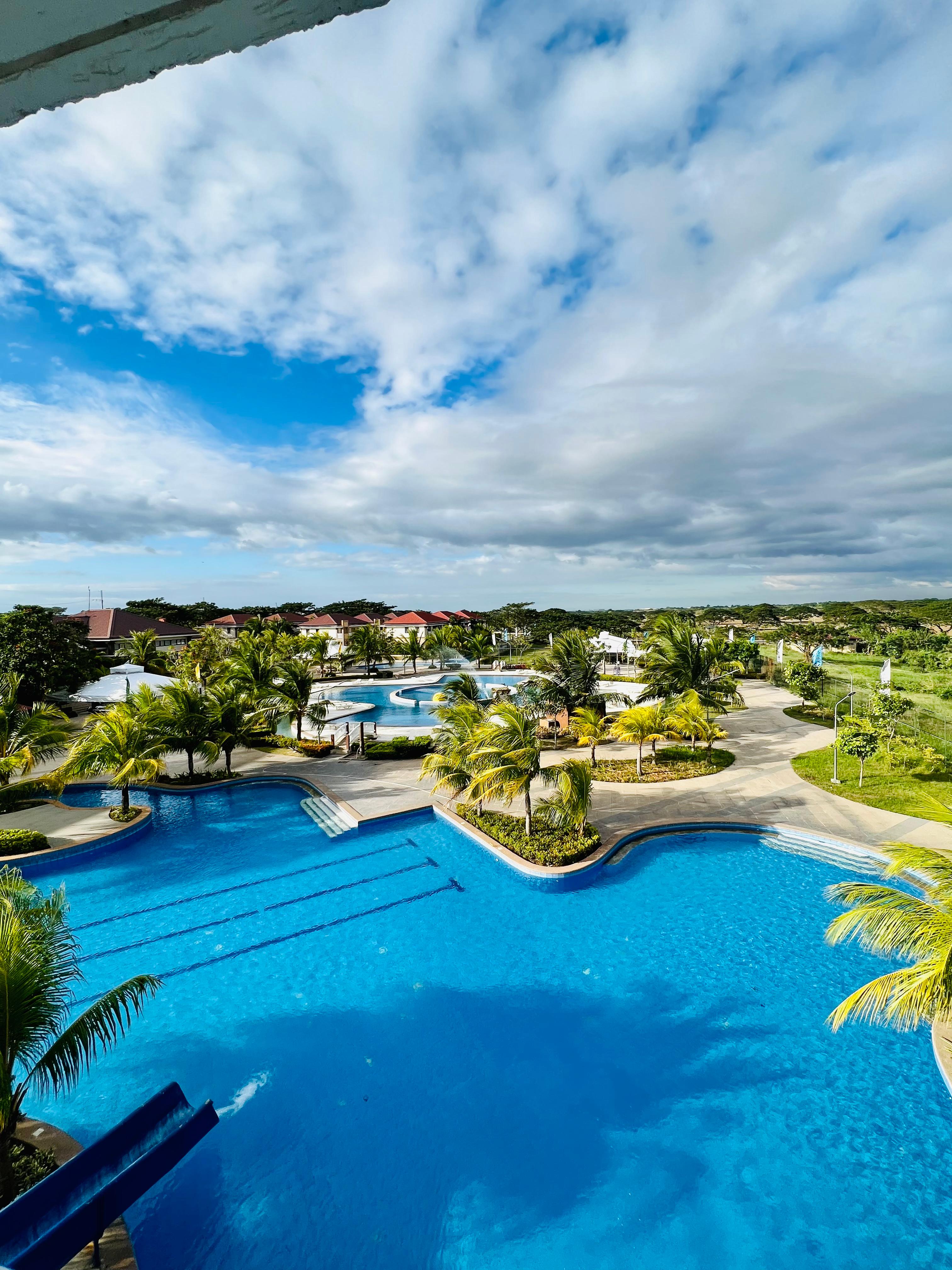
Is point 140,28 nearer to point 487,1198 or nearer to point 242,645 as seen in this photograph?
point 487,1198

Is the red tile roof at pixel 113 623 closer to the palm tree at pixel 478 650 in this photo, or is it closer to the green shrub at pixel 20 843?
the palm tree at pixel 478 650

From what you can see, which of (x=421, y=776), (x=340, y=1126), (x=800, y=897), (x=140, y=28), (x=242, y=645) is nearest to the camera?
(x=140, y=28)

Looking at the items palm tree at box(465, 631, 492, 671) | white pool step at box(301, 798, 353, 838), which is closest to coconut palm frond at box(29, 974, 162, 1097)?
white pool step at box(301, 798, 353, 838)

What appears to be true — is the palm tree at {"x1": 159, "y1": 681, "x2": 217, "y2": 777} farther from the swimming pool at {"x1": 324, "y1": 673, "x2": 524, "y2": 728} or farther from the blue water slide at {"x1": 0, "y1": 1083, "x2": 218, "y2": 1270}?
the blue water slide at {"x1": 0, "y1": 1083, "x2": 218, "y2": 1270}

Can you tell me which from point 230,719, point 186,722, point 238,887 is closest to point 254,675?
point 230,719

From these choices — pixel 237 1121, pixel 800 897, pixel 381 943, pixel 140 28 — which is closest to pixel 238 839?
pixel 381 943

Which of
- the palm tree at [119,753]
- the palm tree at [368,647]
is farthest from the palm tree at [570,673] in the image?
the palm tree at [368,647]

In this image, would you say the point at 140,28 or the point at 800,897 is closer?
the point at 140,28
